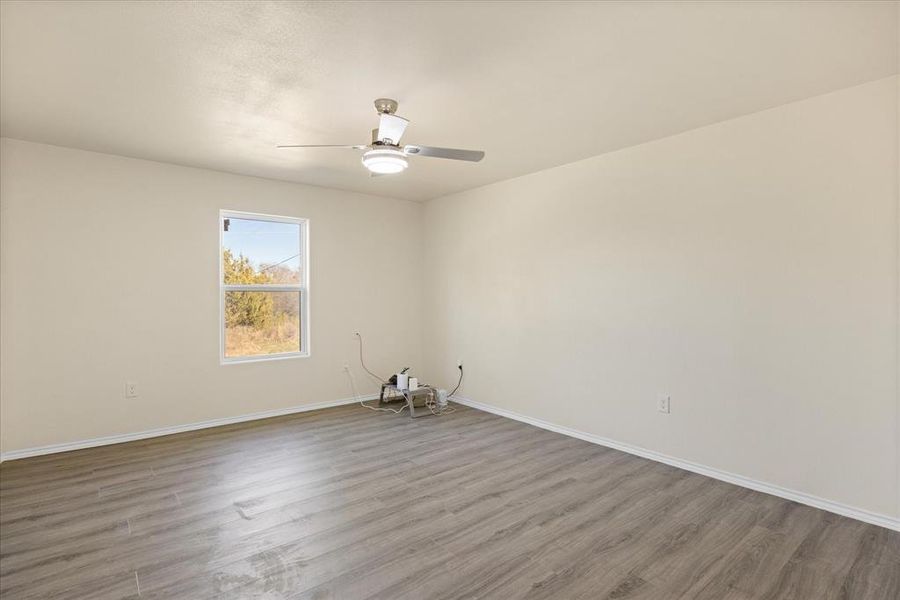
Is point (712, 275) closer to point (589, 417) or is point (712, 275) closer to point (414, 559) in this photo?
point (589, 417)

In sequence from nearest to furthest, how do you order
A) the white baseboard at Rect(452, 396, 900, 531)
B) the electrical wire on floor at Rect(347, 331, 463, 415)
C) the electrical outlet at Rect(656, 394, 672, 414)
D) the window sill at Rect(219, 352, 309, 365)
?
the white baseboard at Rect(452, 396, 900, 531) < the electrical outlet at Rect(656, 394, 672, 414) < the window sill at Rect(219, 352, 309, 365) < the electrical wire on floor at Rect(347, 331, 463, 415)

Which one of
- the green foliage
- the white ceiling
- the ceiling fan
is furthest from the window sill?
the ceiling fan

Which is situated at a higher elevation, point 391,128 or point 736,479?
point 391,128

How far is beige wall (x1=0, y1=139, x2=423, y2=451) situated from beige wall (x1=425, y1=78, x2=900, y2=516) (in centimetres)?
241

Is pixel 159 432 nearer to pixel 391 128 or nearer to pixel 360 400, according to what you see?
pixel 360 400

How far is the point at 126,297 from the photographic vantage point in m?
3.83

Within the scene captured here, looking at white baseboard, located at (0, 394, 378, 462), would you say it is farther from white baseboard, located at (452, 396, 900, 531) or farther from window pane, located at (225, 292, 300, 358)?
white baseboard, located at (452, 396, 900, 531)

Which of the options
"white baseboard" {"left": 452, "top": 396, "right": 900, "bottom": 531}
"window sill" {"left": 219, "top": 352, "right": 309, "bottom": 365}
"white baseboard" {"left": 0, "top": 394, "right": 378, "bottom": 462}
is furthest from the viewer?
"window sill" {"left": 219, "top": 352, "right": 309, "bottom": 365}

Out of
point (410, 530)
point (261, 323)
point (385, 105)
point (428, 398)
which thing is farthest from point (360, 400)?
point (385, 105)

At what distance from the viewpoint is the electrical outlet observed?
3.31m

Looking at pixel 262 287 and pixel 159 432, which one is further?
pixel 262 287

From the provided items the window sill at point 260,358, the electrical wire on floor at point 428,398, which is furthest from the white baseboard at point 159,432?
the window sill at point 260,358

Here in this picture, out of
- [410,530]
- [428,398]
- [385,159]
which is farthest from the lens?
[428,398]

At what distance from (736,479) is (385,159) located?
311 centimetres
